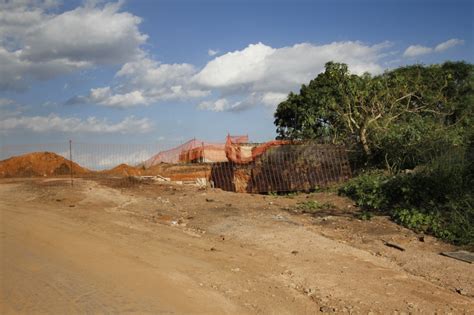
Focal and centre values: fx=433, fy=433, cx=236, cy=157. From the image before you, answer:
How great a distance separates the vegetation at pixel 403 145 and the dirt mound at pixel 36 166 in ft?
32.4

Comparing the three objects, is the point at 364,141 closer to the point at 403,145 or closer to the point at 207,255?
the point at 403,145

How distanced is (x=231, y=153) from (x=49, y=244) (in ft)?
29.9

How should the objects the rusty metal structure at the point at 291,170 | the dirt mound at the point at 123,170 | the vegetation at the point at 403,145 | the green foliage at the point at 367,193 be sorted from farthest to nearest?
1. the dirt mound at the point at 123,170
2. the rusty metal structure at the point at 291,170
3. the green foliage at the point at 367,193
4. the vegetation at the point at 403,145

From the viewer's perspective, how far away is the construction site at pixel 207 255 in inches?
190

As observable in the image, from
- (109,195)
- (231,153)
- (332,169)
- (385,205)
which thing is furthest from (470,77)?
(109,195)

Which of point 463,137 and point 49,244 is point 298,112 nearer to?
point 463,137

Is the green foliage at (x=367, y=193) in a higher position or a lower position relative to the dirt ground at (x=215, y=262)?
higher

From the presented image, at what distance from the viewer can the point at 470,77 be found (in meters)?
23.8

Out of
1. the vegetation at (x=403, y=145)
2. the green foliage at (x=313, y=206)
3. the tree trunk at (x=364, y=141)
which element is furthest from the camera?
the tree trunk at (x=364, y=141)

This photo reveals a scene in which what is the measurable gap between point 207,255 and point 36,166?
1421 cm

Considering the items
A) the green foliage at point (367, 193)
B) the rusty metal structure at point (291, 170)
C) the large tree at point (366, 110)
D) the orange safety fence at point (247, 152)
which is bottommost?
the green foliage at point (367, 193)

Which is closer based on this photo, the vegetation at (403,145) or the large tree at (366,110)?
the vegetation at (403,145)

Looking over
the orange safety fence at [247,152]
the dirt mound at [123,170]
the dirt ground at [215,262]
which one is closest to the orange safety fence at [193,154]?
the dirt mound at [123,170]

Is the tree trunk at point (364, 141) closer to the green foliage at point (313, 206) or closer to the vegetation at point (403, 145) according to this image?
the vegetation at point (403, 145)
